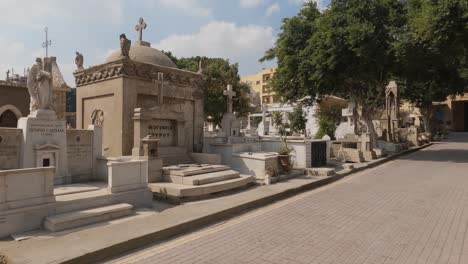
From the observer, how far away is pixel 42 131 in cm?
816

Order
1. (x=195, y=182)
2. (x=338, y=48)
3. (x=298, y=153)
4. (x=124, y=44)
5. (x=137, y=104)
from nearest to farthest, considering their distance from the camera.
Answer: (x=195, y=182) → (x=124, y=44) → (x=137, y=104) → (x=298, y=153) → (x=338, y=48)

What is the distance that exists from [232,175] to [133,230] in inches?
193

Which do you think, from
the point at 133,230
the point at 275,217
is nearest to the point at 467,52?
the point at 275,217

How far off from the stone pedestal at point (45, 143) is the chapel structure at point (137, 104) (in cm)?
237

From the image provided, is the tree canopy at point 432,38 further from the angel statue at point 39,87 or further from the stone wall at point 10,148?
the stone wall at point 10,148

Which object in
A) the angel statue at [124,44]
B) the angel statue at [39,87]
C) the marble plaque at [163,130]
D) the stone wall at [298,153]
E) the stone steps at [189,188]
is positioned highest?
the angel statue at [124,44]

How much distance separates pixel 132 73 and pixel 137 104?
3.97ft

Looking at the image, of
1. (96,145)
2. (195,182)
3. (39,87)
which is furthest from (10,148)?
(195,182)

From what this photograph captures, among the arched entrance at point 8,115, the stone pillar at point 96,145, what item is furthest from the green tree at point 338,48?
the arched entrance at point 8,115

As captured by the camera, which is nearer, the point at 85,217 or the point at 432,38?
the point at 85,217

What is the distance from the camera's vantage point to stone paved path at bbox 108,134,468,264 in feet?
16.5

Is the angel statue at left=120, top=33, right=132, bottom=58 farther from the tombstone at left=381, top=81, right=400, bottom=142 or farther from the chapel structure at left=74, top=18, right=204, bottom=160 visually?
the tombstone at left=381, top=81, right=400, bottom=142

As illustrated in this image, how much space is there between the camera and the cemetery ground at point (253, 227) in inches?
197

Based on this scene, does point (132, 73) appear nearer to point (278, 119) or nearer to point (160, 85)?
point (160, 85)
